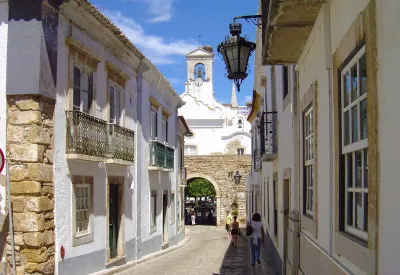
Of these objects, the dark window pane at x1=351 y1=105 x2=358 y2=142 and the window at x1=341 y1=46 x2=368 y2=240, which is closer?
the window at x1=341 y1=46 x2=368 y2=240

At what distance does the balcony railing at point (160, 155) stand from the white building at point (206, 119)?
30.3m

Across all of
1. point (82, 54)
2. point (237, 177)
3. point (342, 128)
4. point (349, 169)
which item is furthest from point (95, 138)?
point (237, 177)

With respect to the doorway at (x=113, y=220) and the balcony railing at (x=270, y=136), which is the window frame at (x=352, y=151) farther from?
the doorway at (x=113, y=220)

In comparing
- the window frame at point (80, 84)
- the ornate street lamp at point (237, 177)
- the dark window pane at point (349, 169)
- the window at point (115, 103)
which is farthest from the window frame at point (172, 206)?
the dark window pane at point (349, 169)

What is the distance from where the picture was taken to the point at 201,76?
53969 mm

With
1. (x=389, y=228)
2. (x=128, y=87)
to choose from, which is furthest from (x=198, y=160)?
(x=389, y=228)

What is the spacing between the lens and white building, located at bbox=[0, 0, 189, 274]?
8.30 metres

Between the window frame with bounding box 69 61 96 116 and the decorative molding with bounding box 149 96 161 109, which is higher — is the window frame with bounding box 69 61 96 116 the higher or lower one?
the lower one

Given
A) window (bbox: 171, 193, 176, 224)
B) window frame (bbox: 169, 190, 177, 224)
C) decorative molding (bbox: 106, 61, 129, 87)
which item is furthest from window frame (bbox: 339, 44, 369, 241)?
window (bbox: 171, 193, 176, 224)

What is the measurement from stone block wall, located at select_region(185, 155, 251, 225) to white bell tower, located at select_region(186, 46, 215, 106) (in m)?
18.7

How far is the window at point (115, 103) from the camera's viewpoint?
38.8 ft

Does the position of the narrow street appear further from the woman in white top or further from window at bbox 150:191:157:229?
window at bbox 150:191:157:229

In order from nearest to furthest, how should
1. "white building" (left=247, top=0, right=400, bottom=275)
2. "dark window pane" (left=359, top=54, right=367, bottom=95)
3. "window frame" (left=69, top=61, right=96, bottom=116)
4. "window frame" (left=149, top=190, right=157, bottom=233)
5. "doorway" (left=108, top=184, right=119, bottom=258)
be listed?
1. "white building" (left=247, top=0, right=400, bottom=275)
2. "dark window pane" (left=359, top=54, right=367, bottom=95)
3. "window frame" (left=69, top=61, right=96, bottom=116)
4. "doorway" (left=108, top=184, right=119, bottom=258)
5. "window frame" (left=149, top=190, right=157, bottom=233)

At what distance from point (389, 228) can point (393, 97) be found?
765mm
